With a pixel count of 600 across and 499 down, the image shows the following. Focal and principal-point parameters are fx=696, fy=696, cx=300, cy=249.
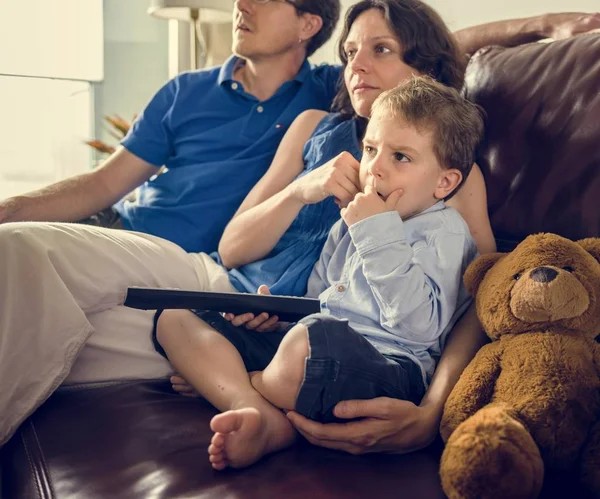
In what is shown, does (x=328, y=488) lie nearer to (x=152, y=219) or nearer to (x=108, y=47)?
(x=152, y=219)

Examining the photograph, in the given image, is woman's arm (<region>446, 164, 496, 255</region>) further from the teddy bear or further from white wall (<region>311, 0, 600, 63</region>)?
white wall (<region>311, 0, 600, 63</region>)

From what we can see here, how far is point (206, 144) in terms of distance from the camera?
5.66ft

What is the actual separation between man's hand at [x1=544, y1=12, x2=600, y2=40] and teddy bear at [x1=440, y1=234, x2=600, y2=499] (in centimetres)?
61

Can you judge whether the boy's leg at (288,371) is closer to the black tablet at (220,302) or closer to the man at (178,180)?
the black tablet at (220,302)

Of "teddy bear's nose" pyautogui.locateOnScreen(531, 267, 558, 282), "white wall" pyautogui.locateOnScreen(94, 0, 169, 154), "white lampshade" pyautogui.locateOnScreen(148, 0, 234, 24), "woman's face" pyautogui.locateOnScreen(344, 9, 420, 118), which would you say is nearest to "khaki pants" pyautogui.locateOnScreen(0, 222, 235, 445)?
"woman's face" pyautogui.locateOnScreen(344, 9, 420, 118)

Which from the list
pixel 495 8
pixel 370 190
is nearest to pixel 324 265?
pixel 370 190

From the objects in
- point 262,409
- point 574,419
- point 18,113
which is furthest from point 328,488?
point 18,113

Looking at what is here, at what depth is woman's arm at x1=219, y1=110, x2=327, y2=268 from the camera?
4.38ft

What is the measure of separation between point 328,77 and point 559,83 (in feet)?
2.04

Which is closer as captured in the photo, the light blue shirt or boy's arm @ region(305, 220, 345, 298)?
the light blue shirt

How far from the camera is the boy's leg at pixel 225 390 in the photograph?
0.88 m

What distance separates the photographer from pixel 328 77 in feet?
5.65

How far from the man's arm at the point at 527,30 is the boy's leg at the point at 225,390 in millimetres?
855

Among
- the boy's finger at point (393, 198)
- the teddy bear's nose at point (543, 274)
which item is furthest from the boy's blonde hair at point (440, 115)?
the teddy bear's nose at point (543, 274)
